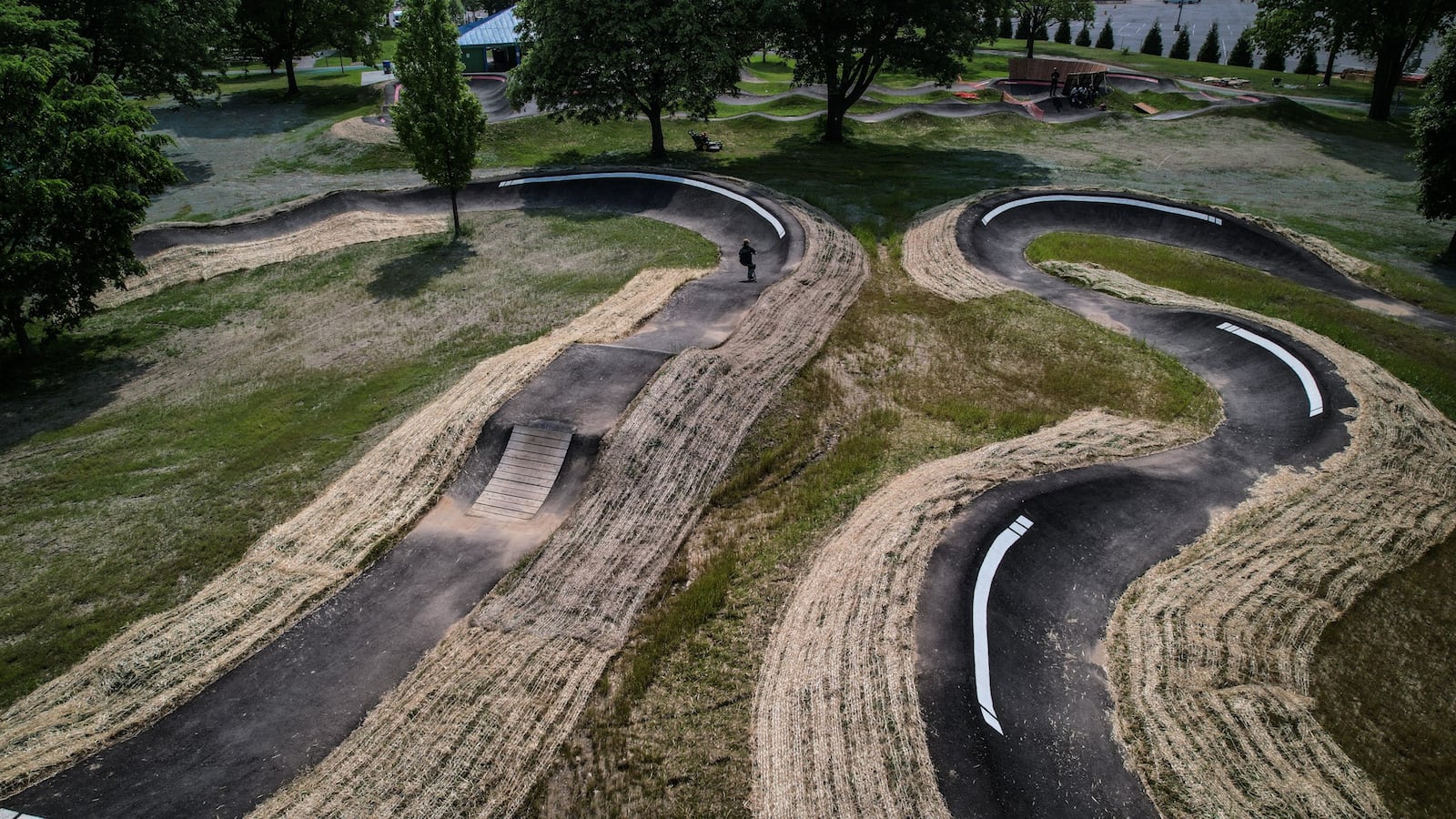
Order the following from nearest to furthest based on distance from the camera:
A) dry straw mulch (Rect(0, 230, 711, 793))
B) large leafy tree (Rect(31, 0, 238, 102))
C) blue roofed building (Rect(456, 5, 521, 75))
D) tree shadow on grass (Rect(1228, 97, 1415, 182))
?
1. dry straw mulch (Rect(0, 230, 711, 793))
2. large leafy tree (Rect(31, 0, 238, 102))
3. tree shadow on grass (Rect(1228, 97, 1415, 182))
4. blue roofed building (Rect(456, 5, 521, 75))

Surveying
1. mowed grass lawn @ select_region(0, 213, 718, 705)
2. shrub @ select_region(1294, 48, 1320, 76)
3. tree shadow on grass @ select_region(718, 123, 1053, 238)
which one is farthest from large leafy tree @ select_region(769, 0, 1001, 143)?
shrub @ select_region(1294, 48, 1320, 76)

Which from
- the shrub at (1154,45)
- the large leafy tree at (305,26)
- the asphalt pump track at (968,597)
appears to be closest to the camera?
the asphalt pump track at (968,597)

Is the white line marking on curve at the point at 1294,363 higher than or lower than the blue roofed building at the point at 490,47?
lower

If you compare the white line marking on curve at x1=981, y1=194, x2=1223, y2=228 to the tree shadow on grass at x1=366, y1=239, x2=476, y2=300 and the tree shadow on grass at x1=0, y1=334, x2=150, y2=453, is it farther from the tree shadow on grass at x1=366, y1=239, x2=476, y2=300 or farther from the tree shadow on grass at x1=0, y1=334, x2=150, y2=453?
the tree shadow on grass at x1=0, y1=334, x2=150, y2=453

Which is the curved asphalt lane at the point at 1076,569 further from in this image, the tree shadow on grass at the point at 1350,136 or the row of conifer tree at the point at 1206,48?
the row of conifer tree at the point at 1206,48

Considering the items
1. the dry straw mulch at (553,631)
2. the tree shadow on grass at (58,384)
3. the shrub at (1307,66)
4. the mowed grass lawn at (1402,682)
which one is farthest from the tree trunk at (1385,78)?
the tree shadow on grass at (58,384)

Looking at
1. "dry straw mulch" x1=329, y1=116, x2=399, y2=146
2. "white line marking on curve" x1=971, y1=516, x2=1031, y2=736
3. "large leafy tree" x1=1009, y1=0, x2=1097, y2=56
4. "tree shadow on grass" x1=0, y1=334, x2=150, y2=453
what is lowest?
"white line marking on curve" x1=971, y1=516, x2=1031, y2=736

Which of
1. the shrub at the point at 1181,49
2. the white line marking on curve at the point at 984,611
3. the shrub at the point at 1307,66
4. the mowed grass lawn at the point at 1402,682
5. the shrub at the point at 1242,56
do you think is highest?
the shrub at the point at 1181,49

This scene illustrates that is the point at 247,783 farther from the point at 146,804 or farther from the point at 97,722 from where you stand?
the point at 97,722
